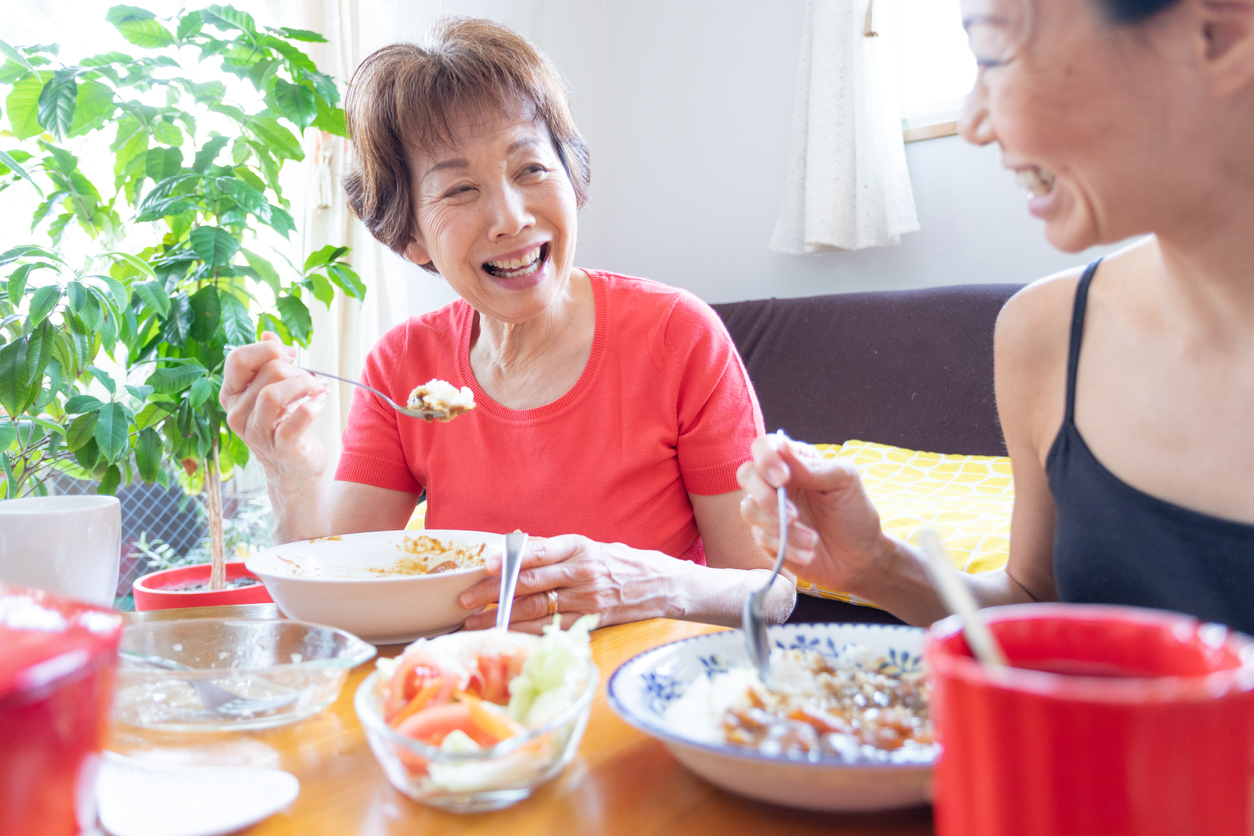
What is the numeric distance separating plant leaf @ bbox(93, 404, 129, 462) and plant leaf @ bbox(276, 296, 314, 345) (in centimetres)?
35

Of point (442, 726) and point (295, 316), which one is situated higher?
point (295, 316)

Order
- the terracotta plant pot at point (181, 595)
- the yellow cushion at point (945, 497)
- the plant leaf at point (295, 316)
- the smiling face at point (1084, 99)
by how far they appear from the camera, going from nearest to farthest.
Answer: the smiling face at point (1084, 99), the terracotta plant pot at point (181, 595), the plant leaf at point (295, 316), the yellow cushion at point (945, 497)

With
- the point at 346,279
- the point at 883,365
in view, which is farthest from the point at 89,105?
the point at 883,365

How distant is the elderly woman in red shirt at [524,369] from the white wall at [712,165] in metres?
1.73

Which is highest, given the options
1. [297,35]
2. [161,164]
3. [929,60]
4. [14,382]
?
[929,60]

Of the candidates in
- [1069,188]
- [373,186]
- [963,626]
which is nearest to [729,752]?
[963,626]

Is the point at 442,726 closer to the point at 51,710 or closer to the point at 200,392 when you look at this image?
the point at 51,710

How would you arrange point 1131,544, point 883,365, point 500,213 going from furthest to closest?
point 883,365 → point 500,213 → point 1131,544

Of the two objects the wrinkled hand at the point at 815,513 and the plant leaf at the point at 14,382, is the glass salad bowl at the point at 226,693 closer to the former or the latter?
the wrinkled hand at the point at 815,513

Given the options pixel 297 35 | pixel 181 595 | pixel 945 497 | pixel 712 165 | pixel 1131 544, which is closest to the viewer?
pixel 1131 544

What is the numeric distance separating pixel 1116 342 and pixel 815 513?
1.06 feet

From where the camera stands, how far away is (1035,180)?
606 millimetres

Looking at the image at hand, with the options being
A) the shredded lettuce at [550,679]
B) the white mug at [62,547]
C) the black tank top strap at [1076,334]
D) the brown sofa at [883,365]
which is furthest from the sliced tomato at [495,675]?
the brown sofa at [883,365]

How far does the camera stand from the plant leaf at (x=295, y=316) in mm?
1634
